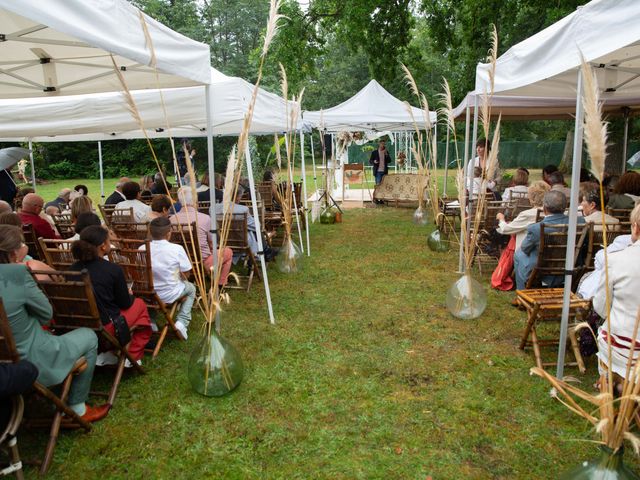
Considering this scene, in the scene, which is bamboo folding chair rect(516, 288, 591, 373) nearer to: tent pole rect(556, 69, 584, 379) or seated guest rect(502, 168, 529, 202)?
tent pole rect(556, 69, 584, 379)

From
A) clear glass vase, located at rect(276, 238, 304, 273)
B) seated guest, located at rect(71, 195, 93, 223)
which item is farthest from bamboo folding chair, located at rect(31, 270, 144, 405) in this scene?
clear glass vase, located at rect(276, 238, 304, 273)

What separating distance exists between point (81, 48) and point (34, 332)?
7.15 feet

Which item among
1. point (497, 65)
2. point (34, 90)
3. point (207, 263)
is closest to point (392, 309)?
point (207, 263)

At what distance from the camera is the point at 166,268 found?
12.5 ft

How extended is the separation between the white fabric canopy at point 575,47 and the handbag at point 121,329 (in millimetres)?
3004

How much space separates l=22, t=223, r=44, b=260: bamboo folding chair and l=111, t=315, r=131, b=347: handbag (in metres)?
1.93

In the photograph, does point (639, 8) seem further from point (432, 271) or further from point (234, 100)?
point (432, 271)

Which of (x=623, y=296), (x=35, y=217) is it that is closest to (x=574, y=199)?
(x=623, y=296)

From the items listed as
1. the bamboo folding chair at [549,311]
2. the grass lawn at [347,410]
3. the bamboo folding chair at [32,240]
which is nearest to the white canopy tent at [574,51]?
the bamboo folding chair at [549,311]

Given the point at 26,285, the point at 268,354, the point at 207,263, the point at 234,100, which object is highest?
the point at 234,100

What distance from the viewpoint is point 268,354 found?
3797 mm

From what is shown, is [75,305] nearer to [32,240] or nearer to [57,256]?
[57,256]

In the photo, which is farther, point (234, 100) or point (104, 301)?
point (234, 100)

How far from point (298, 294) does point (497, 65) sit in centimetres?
304
